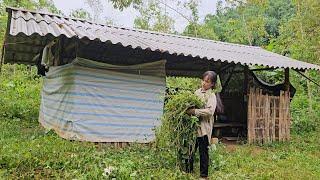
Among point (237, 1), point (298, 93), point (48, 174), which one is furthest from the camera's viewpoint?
point (237, 1)

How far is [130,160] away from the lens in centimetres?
556

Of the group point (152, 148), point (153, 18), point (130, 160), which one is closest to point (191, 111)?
point (130, 160)

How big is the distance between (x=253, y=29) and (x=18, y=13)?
15157mm

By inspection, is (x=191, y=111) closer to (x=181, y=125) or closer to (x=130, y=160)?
(x=181, y=125)

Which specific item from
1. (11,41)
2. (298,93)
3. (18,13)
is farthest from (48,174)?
(298,93)

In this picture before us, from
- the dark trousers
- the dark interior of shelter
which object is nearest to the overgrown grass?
the dark trousers

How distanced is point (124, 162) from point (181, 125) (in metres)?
1.01

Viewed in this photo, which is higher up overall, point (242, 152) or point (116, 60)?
point (116, 60)

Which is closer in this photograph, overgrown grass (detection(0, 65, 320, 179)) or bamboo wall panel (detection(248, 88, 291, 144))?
overgrown grass (detection(0, 65, 320, 179))

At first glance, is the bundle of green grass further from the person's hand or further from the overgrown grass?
the overgrown grass

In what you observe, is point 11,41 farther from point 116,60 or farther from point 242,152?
point 242,152

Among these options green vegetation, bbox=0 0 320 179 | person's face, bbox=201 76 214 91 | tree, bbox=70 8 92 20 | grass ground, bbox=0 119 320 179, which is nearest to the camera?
grass ground, bbox=0 119 320 179

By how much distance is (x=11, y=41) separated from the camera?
323 inches

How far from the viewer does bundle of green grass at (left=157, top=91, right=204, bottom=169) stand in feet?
16.3
